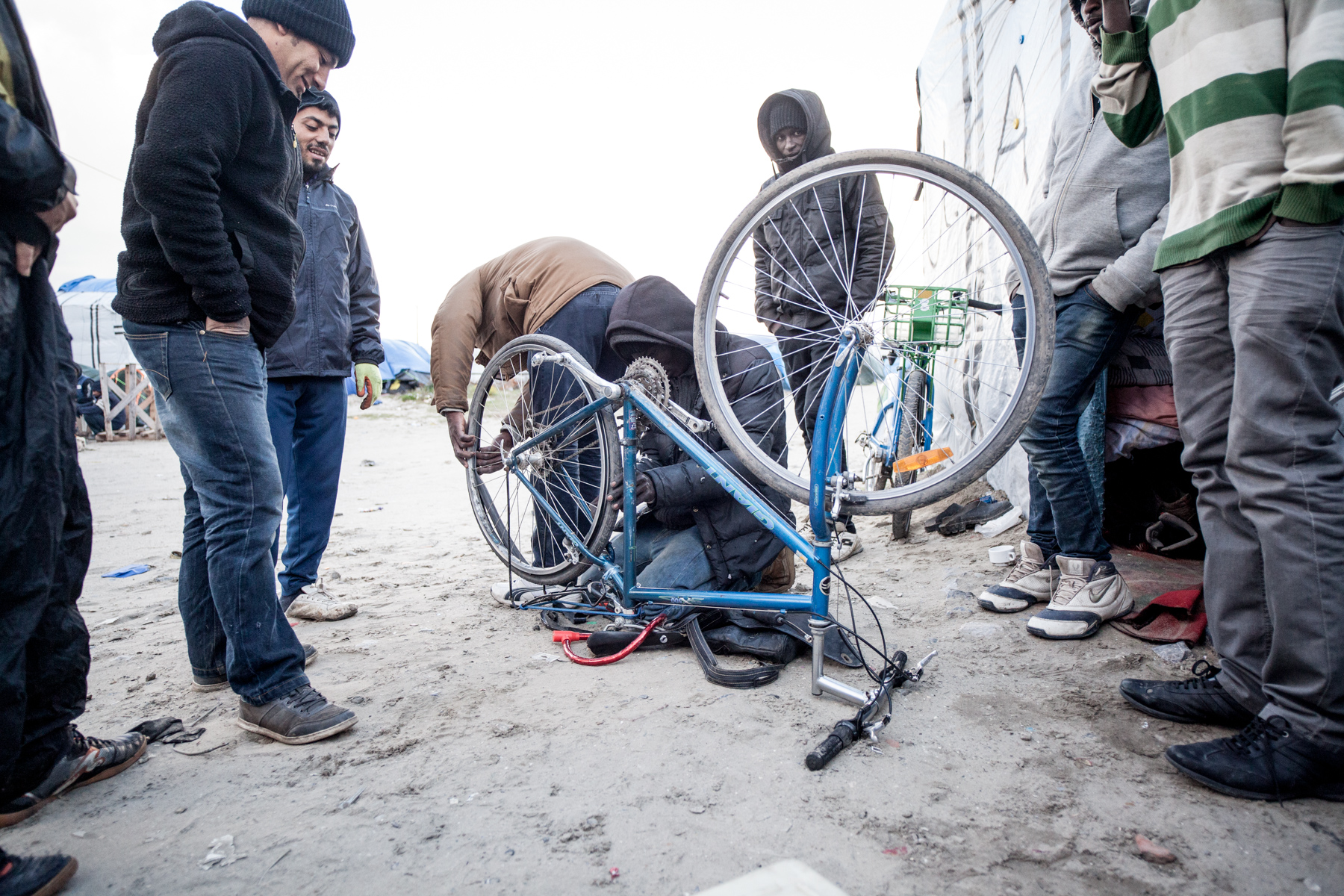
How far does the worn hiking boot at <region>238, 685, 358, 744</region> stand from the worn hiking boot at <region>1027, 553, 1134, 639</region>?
7.41ft

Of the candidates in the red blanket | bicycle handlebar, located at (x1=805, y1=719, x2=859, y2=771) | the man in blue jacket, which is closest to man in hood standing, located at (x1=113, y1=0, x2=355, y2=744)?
the man in blue jacket

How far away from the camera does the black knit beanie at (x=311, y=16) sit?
6.36 ft

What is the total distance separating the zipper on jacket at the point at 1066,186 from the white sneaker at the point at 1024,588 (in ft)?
3.95

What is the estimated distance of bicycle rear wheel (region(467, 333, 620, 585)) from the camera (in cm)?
289

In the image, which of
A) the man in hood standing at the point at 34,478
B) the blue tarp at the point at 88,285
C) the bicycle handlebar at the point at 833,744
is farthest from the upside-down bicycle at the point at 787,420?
the blue tarp at the point at 88,285

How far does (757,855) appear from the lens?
1.37m

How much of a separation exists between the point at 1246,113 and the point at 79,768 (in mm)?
3183

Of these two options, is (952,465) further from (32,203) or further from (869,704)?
(32,203)

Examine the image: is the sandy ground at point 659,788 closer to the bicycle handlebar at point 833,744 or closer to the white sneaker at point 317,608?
the bicycle handlebar at point 833,744

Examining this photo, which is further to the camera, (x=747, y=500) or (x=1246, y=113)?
(x=747, y=500)

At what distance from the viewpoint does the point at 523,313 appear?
3.36 metres

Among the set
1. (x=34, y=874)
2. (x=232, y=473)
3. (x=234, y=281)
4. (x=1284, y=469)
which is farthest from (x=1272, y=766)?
(x=234, y=281)

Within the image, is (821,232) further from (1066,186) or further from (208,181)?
(208,181)

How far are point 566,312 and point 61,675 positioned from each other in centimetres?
217
